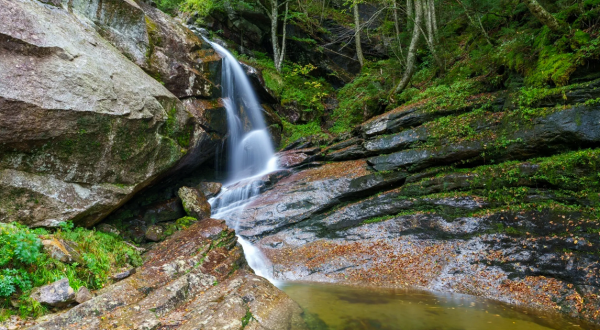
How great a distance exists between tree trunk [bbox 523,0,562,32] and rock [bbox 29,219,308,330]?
30.9 ft

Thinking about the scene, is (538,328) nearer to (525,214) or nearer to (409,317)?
(409,317)

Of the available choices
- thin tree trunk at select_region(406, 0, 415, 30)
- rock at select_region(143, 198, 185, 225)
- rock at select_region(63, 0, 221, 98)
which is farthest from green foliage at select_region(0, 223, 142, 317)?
thin tree trunk at select_region(406, 0, 415, 30)

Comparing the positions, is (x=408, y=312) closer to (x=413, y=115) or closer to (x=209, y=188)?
(x=413, y=115)

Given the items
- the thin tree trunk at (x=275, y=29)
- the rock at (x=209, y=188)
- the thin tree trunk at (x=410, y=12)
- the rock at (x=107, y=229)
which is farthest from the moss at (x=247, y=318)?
the thin tree trunk at (x=275, y=29)

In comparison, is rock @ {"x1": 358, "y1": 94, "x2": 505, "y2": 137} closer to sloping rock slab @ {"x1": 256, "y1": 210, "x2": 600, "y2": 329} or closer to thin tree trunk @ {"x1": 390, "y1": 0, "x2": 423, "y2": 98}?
thin tree trunk @ {"x1": 390, "y1": 0, "x2": 423, "y2": 98}

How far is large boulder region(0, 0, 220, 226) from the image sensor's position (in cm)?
659

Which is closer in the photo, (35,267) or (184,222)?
(35,267)

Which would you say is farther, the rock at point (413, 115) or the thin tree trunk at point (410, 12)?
the thin tree trunk at point (410, 12)

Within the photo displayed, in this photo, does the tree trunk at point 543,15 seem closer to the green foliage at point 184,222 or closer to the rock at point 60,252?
the green foliage at point 184,222

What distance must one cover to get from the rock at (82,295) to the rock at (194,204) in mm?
5259

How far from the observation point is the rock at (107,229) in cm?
813

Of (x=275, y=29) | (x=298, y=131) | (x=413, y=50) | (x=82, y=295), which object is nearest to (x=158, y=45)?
(x=298, y=131)

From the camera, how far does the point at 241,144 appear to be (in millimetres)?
14414

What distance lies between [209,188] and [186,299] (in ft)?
22.7
